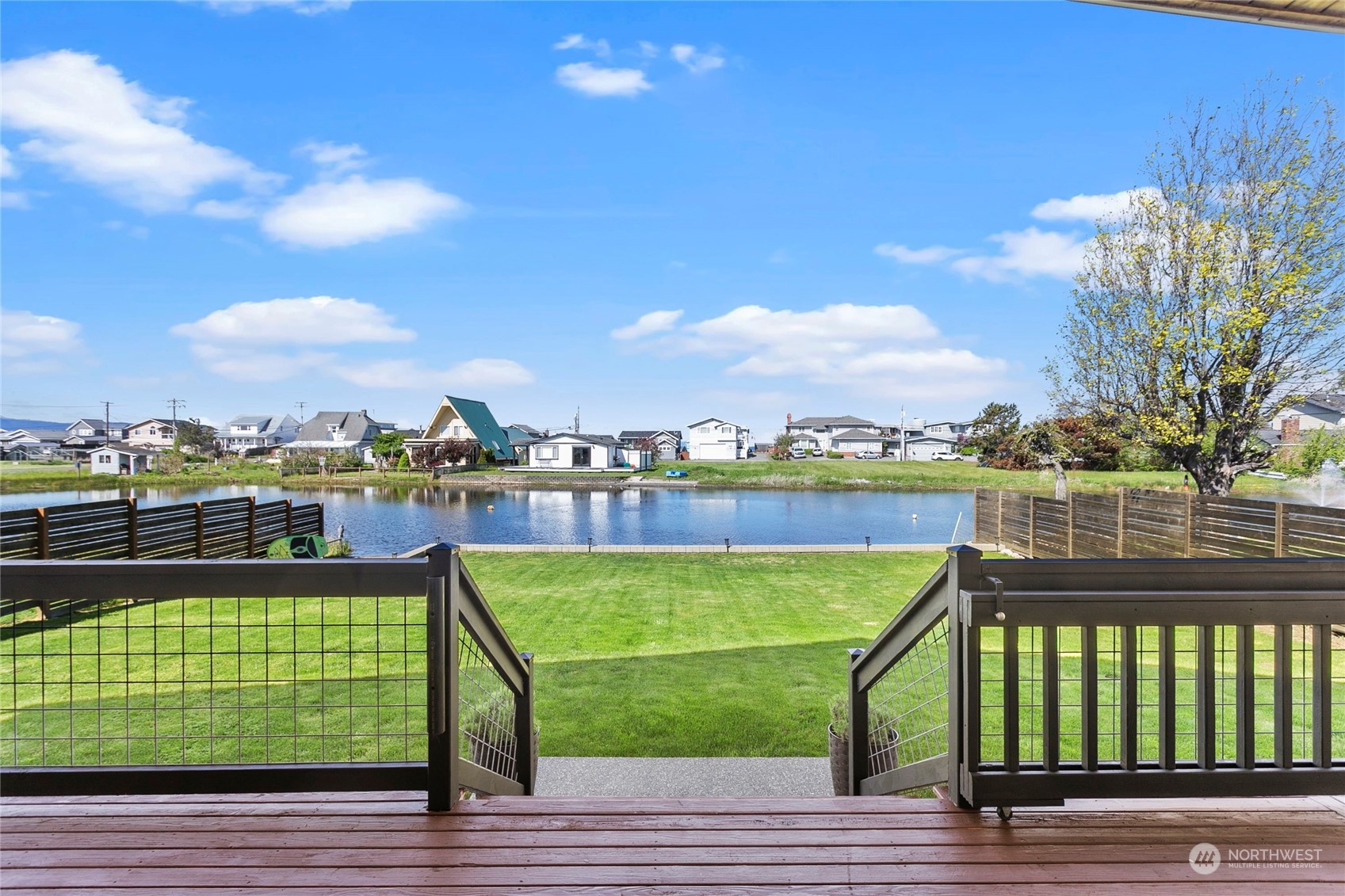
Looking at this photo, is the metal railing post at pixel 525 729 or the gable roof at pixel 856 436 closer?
the metal railing post at pixel 525 729

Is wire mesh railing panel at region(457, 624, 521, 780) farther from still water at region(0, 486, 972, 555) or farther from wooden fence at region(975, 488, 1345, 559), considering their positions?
still water at region(0, 486, 972, 555)

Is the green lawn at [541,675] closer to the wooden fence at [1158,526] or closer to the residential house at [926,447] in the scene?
the wooden fence at [1158,526]

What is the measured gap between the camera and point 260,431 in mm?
54562

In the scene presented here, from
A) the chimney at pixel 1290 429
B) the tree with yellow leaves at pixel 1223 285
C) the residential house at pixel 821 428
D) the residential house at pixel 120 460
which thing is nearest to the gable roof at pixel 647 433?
the residential house at pixel 821 428

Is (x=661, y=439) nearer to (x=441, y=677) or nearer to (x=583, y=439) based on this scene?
(x=583, y=439)

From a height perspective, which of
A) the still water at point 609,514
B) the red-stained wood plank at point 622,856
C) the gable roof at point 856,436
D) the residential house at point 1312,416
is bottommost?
the still water at point 609,514

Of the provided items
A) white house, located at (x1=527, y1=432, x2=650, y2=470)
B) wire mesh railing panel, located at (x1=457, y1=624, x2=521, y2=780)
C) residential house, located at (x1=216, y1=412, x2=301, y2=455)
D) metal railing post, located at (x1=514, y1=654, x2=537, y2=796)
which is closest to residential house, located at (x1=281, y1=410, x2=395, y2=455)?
residential house, located at (x1=216, y1=412, x2=301, y2=455)

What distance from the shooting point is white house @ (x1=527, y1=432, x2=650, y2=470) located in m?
42.9

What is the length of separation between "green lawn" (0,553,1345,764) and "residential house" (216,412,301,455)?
170 ft

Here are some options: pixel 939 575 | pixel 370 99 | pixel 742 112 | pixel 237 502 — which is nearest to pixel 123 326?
pixel 370 99

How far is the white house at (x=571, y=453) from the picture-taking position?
1690 inches

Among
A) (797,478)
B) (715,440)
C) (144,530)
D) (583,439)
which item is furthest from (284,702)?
(715,440)

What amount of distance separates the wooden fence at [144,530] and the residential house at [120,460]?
2166cm

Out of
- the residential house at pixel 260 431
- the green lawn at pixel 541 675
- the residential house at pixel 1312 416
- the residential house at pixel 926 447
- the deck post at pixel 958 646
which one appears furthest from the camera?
the residential house at pixel 926 447
